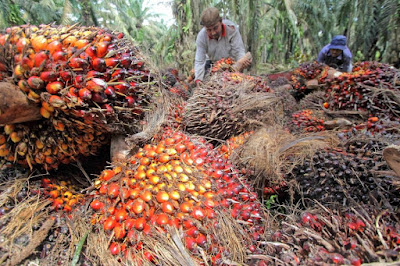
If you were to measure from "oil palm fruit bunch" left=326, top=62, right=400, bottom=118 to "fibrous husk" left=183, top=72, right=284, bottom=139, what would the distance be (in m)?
0.87

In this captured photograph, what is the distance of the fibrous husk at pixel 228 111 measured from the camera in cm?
189

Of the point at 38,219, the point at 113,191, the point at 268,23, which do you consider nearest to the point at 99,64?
the point at 113,191

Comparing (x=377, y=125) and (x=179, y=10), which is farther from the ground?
(x=179, y=10)

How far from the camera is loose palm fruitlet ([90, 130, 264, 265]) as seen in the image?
1.00 m

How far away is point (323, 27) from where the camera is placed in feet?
42.3

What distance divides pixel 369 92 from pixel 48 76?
258 cm

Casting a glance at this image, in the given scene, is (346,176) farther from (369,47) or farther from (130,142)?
(369,47)

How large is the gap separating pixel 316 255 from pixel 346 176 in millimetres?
696

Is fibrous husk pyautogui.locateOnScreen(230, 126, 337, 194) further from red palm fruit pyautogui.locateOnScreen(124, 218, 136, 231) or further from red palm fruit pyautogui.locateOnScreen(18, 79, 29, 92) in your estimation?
red palm fruit pyautogui.locateOnScreen(18, 79, 29, 92)

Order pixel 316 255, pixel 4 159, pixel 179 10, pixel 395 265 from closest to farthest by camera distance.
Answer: pixel 395 265
pixel 316 255
pixel 4 159
pixel 179 10

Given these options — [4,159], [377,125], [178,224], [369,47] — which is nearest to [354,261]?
[178,224]

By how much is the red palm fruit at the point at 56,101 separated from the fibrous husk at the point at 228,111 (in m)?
1.08

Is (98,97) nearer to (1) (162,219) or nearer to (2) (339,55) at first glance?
(1) (162,219)

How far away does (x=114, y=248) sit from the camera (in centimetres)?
98
